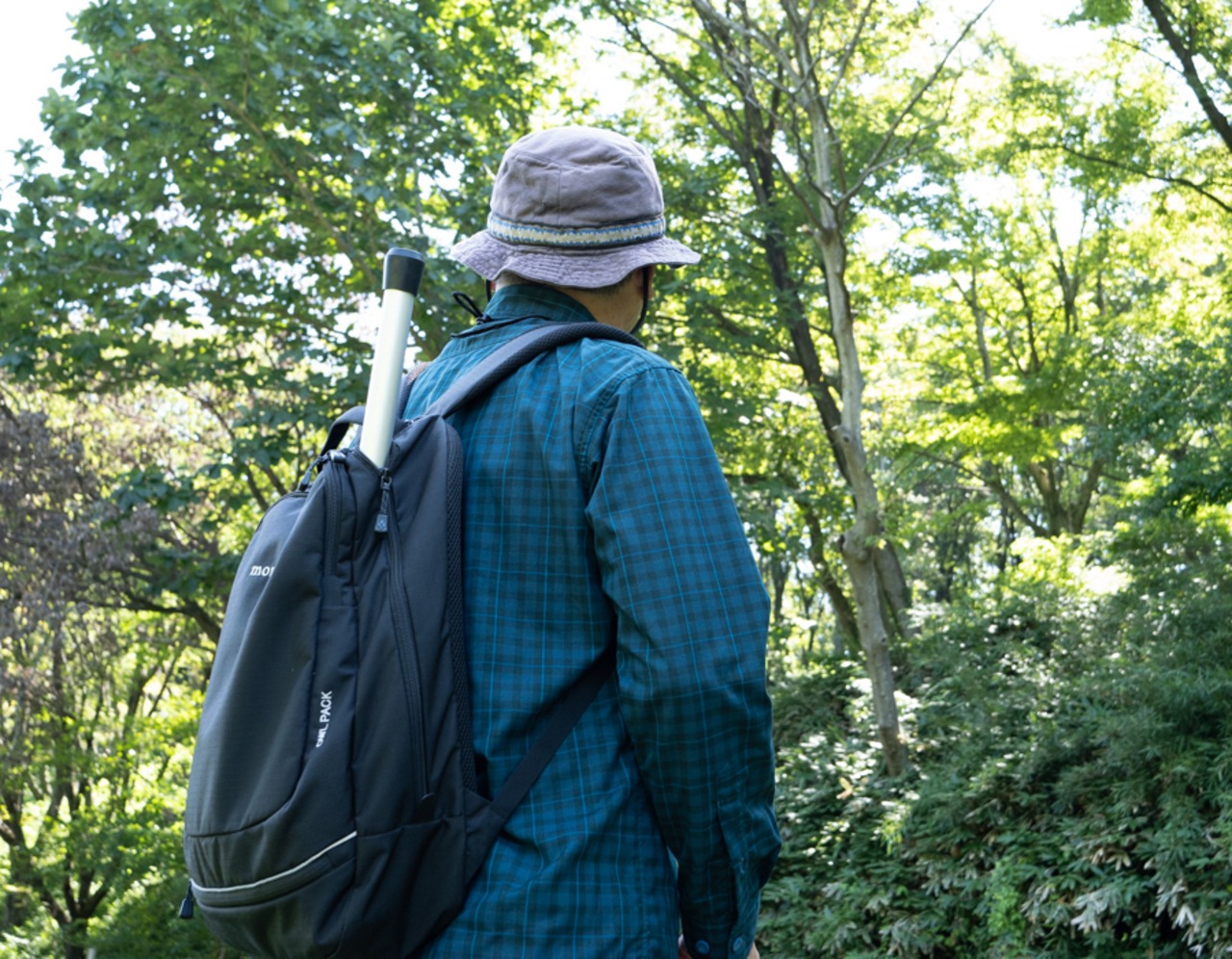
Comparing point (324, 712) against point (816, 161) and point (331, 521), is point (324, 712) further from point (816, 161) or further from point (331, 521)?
point (816, 161)

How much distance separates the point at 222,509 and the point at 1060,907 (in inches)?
277

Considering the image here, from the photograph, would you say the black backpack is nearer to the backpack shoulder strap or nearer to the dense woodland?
the backpack shoulder strap

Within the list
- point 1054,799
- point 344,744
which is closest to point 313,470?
point 344,744

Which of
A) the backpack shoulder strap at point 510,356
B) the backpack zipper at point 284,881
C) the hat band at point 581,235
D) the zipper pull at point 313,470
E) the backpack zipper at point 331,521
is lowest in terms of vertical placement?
the backpack zipper at point 284,881

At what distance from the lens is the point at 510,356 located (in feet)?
4.82

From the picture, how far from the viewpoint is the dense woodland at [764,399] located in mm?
6391

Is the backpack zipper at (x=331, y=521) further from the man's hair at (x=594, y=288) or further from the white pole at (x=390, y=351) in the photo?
the man's hair at (x=594, y=288)

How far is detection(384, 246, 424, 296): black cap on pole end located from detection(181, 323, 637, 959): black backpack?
0.81 feet

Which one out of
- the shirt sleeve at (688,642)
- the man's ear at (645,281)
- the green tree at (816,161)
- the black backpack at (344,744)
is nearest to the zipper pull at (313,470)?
the black backpack at (344,744)

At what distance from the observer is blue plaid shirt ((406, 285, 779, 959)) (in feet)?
4.25

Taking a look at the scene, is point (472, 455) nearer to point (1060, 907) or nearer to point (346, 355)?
point (1060, 907)

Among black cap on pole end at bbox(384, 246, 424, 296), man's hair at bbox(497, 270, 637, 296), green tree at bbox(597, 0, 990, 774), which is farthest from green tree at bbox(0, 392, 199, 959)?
black cap on pole end at bbox(384, 246, 424, 296)

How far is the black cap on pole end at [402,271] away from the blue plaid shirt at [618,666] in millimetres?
182

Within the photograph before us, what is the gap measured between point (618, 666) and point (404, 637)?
25 centimetres
